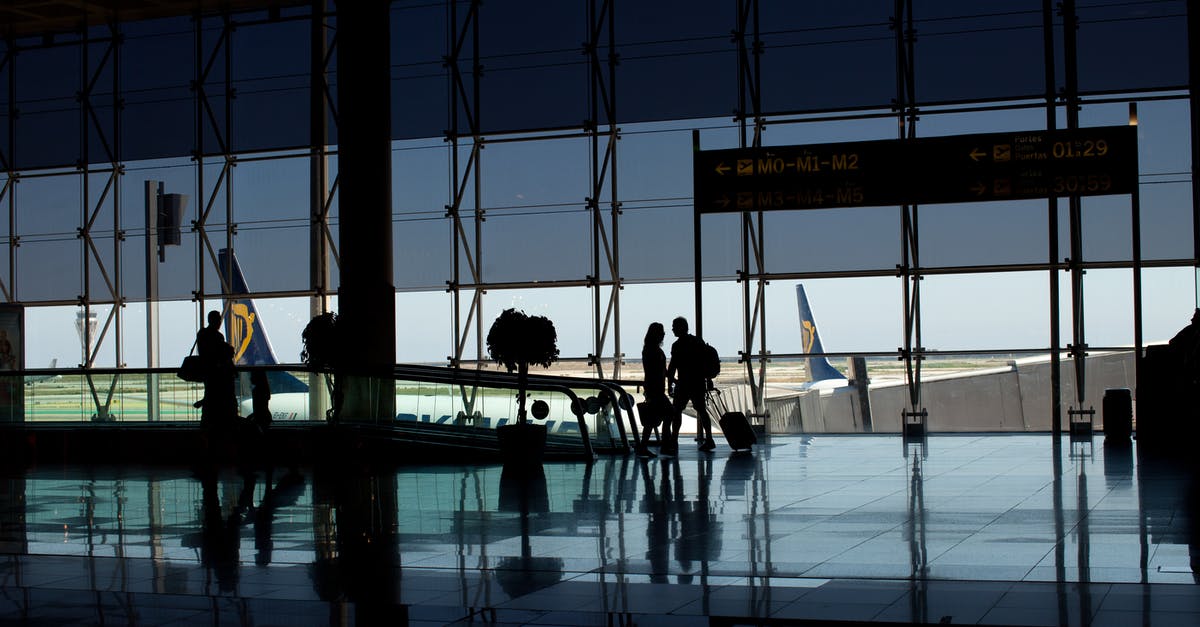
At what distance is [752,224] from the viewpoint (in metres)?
15.5

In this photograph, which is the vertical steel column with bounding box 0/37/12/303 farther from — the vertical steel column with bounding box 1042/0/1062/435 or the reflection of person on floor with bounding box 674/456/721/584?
the vertical steel column with bounding box 1042/0/1062/435

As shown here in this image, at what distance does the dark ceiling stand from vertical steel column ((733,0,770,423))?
230 inches

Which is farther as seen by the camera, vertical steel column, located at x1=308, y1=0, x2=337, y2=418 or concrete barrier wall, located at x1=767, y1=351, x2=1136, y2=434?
vertical steel column, located at x1=308, y1=0, x2=337, y2=418

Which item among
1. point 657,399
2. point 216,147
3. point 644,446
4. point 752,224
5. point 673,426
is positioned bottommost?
point 644,446

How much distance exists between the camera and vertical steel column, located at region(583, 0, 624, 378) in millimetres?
15922

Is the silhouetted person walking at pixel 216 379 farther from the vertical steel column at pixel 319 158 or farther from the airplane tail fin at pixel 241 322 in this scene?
the airplane tail fin at pixel 241 322

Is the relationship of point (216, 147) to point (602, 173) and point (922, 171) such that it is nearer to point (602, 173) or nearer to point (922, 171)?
point (602, 173)

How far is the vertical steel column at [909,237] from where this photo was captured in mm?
14961

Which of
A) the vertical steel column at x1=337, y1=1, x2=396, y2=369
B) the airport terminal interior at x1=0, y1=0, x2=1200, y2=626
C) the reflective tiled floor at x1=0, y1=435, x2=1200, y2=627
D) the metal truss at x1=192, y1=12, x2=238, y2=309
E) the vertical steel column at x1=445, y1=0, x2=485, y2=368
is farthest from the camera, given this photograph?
the metal truss at x1=192, y1=12, x2=238, y2=309

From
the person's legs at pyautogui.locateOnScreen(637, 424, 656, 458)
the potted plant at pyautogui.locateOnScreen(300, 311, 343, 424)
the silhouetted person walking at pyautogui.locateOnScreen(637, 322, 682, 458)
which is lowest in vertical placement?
the person's legs at pyautogui.locateOnScreen(637, 424, 656, 458)

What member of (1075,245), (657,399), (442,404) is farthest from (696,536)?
(1075,245)

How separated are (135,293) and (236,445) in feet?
22.5

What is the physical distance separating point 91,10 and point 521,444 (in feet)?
35.4

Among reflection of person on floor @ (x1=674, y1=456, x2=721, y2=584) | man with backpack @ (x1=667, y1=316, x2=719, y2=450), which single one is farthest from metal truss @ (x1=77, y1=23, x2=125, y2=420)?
reflection of person on floor @ (x1=674, y1=456, x2=721, y2=584)
